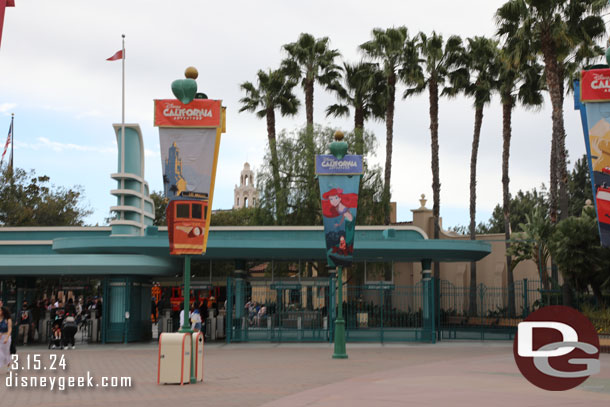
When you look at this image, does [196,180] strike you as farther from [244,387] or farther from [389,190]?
[389,190]

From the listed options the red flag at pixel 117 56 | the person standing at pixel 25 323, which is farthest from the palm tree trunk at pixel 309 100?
Answer: the person standing at pixel 25 323

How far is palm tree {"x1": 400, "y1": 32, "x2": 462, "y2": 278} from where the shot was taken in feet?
143

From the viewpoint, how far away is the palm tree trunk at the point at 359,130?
43809mm

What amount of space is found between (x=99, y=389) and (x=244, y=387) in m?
2.81

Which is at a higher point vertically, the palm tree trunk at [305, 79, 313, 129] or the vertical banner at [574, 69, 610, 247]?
the palm tree trunk at [305, 79, 313, 129]

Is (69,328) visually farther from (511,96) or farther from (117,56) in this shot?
(511,96)

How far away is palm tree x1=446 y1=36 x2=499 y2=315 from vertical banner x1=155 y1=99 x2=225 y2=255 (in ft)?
94.6

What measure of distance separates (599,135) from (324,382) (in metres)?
9.34

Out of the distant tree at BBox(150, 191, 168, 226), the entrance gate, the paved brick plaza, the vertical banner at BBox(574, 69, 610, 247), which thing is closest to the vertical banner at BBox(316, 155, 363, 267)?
the paved brick plaza

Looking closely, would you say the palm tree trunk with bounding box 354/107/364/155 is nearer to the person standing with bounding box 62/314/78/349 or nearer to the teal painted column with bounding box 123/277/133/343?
the teal painted column with bounding box 123/277/133/343

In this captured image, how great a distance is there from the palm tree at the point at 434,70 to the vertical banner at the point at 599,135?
24.9 meters

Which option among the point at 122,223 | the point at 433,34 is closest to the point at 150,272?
the point at 122,223

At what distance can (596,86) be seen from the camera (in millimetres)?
18203

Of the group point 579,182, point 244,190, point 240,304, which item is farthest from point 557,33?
point 244,190
